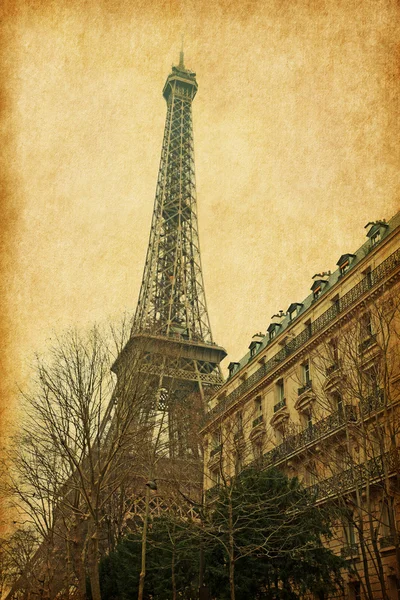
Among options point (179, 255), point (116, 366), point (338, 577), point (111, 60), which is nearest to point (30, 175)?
point (111, 60)

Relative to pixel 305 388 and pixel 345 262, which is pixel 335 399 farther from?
pixel 345 262

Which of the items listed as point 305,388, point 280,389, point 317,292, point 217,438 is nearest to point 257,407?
point 280,389

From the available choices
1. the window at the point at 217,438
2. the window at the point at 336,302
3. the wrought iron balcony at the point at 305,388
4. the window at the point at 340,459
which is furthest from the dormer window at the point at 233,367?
the window at the point at 340,459

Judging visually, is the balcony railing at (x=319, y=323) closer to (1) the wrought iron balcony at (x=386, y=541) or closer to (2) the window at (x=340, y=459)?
(2) the window at (x=340, y=459)

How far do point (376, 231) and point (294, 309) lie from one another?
748 cm

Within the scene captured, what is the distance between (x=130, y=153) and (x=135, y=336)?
6798 millimetres

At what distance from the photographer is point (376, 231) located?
24531mm

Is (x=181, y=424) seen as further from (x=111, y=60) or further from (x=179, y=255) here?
(x=179, y=255)

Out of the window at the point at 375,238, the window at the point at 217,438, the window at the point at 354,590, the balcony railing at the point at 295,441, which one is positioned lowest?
the window at the point at 354,590

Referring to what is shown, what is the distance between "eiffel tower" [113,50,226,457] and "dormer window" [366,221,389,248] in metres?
20.2

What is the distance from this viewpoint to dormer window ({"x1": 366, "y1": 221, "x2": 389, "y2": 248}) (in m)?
24.0

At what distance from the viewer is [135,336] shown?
2319 centimetres

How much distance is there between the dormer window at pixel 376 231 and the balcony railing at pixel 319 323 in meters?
1.38

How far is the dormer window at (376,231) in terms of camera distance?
24030 mm
